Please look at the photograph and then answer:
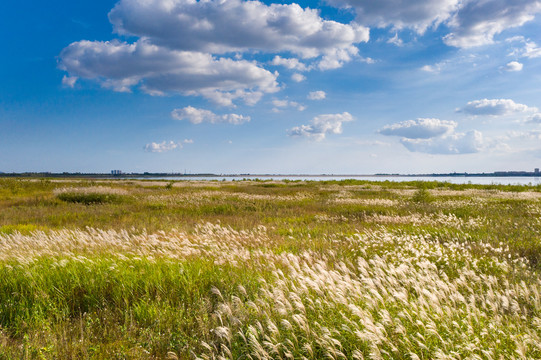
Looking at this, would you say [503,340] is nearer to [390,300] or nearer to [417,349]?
[417,349]

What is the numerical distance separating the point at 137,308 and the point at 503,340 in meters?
4.12

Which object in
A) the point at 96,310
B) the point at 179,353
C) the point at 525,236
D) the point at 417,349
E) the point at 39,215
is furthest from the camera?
the point at 39,215

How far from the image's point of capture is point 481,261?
6328 mm

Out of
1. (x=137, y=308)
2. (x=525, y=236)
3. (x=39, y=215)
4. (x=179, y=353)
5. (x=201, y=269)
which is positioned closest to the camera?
(x=179, y=353)

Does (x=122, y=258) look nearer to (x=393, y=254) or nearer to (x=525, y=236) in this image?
(x=393, y=254)

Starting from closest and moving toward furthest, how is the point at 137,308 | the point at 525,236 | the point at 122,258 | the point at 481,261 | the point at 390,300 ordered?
the point at 390,300, the point at 137,308, the point at 122,258, the point at 481,261, the point at 525,236

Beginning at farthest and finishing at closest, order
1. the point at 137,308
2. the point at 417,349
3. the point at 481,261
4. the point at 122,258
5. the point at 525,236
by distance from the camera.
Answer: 1. the point at 525,236
2. the point at 481,261
3. the point at 122,258
4. the point at 137,308
5. the point at 417,349

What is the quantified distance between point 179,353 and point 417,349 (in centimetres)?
246

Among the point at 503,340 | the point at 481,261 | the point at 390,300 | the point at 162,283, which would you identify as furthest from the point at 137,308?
A: the point at 481,261

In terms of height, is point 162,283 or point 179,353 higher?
point 162,283

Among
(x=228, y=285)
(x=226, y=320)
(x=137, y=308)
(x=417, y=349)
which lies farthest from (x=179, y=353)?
(x=417, y=349)

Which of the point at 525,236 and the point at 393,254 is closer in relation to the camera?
the point at 393,254

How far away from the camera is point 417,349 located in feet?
9.45

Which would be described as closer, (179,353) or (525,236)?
(179,353)
